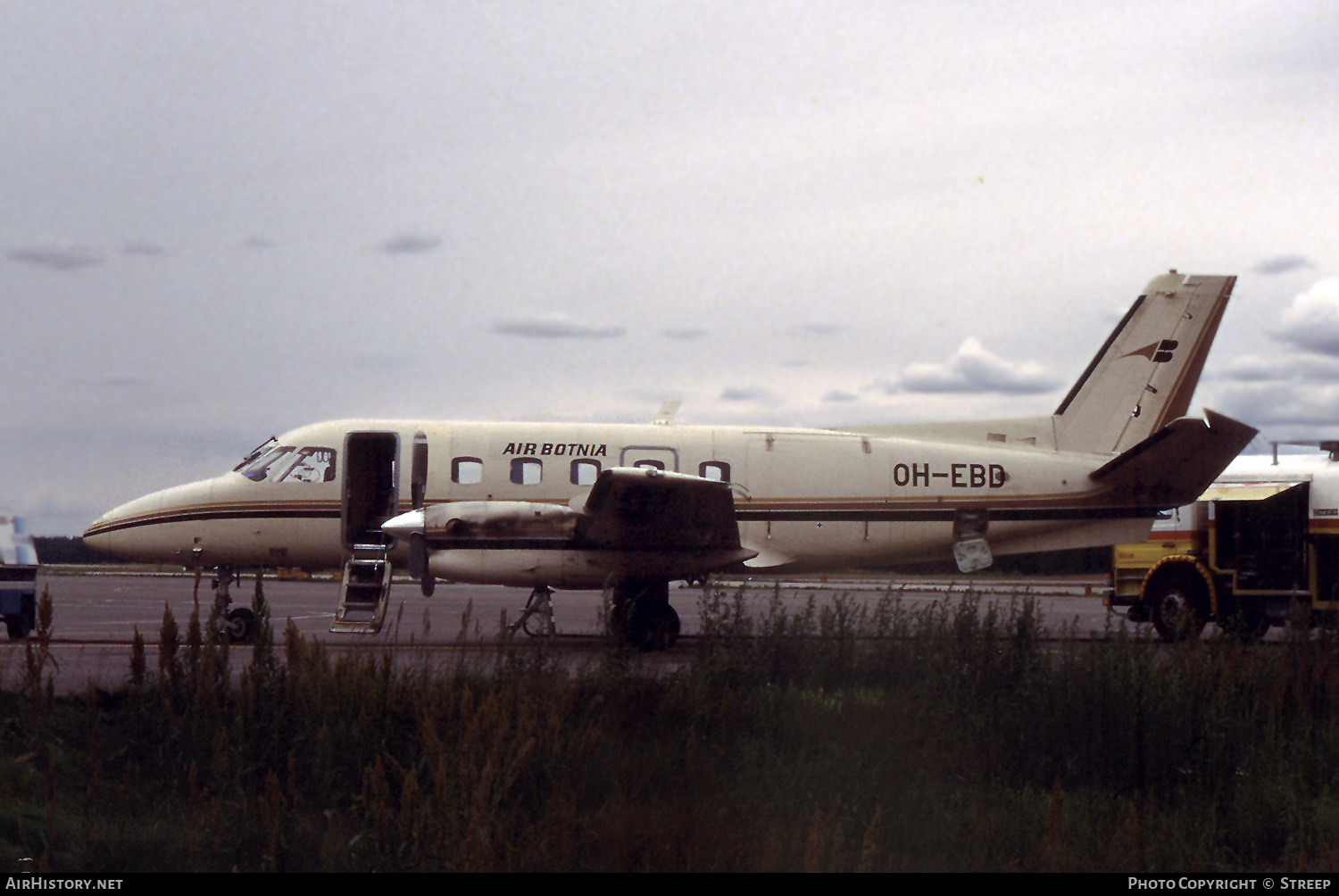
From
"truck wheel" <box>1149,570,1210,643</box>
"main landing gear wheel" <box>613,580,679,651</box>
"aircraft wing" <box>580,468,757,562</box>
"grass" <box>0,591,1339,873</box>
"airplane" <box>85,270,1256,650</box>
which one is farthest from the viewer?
"truck wheel" <box>1149,570,1210,643</box>

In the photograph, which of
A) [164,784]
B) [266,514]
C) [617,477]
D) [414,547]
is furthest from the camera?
[266,514]

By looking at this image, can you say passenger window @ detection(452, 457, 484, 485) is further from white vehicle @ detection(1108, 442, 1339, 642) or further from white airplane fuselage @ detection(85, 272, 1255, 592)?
white vehicle @ detection(1108, 442, 1339, 642)

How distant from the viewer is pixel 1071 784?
290 inches

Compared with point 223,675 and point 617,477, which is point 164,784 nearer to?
point 223,675

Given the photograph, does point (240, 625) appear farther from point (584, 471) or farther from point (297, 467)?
point (584, 471)

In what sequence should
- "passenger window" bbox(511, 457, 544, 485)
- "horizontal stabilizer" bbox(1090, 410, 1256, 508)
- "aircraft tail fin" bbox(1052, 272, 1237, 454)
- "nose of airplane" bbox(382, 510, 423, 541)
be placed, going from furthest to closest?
"aircraft tail fin" bbox(1052, 272, 1237, 454), "passenger window" bbox(511, 457, 544, 485), "horizontal stabilizer" bbox(1090, 410, 1256, 508), "nose of airplane" bbox(382, 510, 423, 541)

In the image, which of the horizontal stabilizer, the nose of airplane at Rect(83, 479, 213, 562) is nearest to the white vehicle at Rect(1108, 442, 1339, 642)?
the horizontal stabilizer

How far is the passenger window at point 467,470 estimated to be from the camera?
15.6 metres

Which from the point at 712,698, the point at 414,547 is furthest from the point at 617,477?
the point at 712,698

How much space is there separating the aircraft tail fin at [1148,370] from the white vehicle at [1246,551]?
1.61 m

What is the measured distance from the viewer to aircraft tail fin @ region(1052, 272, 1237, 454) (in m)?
17.3

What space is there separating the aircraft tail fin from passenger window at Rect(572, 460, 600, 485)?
24.3 ft

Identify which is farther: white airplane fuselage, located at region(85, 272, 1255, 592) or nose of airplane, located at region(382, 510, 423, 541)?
white airplane fuselage, located at region(85, 272, 1255, 592)

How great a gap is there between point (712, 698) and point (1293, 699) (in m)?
4.91
